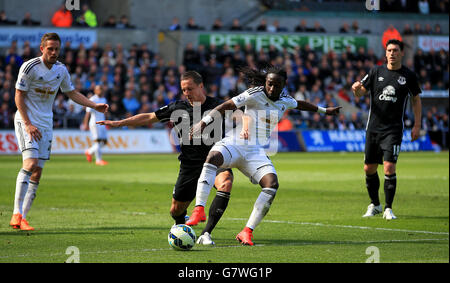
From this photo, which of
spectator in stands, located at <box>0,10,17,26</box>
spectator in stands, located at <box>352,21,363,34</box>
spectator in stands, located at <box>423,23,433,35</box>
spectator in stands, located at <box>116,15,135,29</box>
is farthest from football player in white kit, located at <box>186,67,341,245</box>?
spectator in stands, located at <box>423,23,433,35</box>

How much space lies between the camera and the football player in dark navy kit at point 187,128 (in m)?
9.22

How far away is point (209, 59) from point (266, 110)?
28049 mm

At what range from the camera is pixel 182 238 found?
26.8 ft

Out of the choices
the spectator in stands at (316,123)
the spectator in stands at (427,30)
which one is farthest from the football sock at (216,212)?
the spectator in stands at (427,30)

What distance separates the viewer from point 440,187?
57.8ft

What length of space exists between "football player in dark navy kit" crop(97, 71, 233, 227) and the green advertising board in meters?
30.1

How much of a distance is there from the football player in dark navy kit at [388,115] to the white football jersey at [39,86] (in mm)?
4690

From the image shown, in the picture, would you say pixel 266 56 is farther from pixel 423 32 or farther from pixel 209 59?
pixel 423 32

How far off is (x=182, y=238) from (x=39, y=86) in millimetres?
3344

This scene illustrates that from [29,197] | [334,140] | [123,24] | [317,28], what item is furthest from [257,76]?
[317,28]

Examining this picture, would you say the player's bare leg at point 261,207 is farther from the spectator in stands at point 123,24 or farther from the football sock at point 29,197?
the spectator in stands at point 123,24

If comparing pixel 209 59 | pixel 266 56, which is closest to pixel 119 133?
pixel 209 59

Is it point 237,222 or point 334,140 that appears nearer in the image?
point 237,222

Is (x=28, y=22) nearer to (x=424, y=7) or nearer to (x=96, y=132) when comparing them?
(x=96, y=132)
